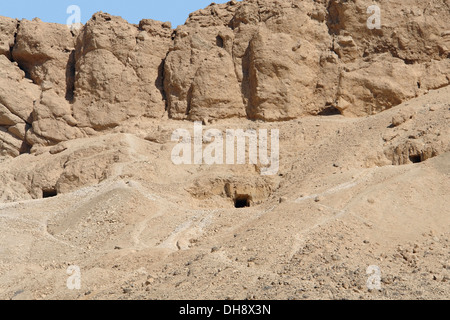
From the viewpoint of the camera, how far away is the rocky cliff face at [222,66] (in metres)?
19.6

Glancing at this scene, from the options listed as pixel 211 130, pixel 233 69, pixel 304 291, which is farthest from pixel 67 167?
pixel 304 291

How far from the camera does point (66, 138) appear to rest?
2061cm

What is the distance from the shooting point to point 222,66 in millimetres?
20375

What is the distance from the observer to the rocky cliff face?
1962 cm

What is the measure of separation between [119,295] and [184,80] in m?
10.8

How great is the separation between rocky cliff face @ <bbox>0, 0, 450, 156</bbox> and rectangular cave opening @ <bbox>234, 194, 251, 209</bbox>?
3.66 meters

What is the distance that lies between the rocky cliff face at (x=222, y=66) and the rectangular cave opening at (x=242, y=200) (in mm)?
3660

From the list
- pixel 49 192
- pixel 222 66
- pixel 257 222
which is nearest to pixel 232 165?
pixel 257 222


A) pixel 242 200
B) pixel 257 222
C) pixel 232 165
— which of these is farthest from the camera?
pixel 232 165

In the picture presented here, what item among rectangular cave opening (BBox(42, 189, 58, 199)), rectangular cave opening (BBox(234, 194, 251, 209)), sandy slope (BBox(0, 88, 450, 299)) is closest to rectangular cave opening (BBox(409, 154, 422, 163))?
sandy slope (BBox(0, 88, 450, 299))

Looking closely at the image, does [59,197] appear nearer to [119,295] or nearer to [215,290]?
[119,295]

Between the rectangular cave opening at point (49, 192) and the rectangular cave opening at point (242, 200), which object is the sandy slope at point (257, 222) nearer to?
the rectangular cave opening at point (242, 200)

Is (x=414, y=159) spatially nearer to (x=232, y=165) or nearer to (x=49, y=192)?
(x=232, y=165)

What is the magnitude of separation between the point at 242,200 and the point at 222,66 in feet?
17.4
